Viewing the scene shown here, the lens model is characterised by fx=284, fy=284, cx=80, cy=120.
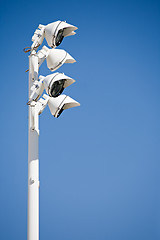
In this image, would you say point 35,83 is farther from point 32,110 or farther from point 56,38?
point 56,38

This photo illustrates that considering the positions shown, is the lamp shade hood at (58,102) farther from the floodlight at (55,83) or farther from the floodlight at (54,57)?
the floodlight at (54,57)

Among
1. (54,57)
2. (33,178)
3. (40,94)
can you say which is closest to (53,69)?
(54,57)

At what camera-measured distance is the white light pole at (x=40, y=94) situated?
237 centimetres

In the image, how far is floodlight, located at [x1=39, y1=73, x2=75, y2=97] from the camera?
2.29 m

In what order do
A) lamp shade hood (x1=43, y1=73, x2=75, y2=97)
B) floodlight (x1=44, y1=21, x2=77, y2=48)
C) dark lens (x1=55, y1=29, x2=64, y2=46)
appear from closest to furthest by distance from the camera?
1. lamp shade hood (x1=43, y1=73, x2=75, y2=97)
2. floodlight (x1=44, y1=21, x2=77, y2=48)
3. dark lens (x1=55, y1=29, x2=64, y2=46)

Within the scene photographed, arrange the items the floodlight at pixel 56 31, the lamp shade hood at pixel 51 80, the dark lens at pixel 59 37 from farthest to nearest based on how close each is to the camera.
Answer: the dark lens at pixel 59 37 → the floodlight at pixel 56 31 → the lamp shade hood at pixel 51 80

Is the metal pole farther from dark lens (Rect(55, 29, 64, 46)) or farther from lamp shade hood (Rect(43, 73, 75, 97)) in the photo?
dark lens (Rect(55, 29, 64, 46))

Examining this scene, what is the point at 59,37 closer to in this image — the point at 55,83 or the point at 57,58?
the point at 57,58

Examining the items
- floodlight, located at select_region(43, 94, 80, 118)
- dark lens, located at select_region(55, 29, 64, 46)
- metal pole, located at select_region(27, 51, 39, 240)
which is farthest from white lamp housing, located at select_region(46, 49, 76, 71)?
metal pole, located at select_region(27, 51, 39, 240)

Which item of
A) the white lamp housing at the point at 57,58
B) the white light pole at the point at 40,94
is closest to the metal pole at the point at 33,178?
the white light pole at the point at 40,94

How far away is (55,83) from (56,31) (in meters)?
0.44

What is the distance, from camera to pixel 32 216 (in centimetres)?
238

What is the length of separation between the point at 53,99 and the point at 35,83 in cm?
21

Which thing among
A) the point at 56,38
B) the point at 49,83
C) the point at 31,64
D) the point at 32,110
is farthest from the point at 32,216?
the point at 56,38
